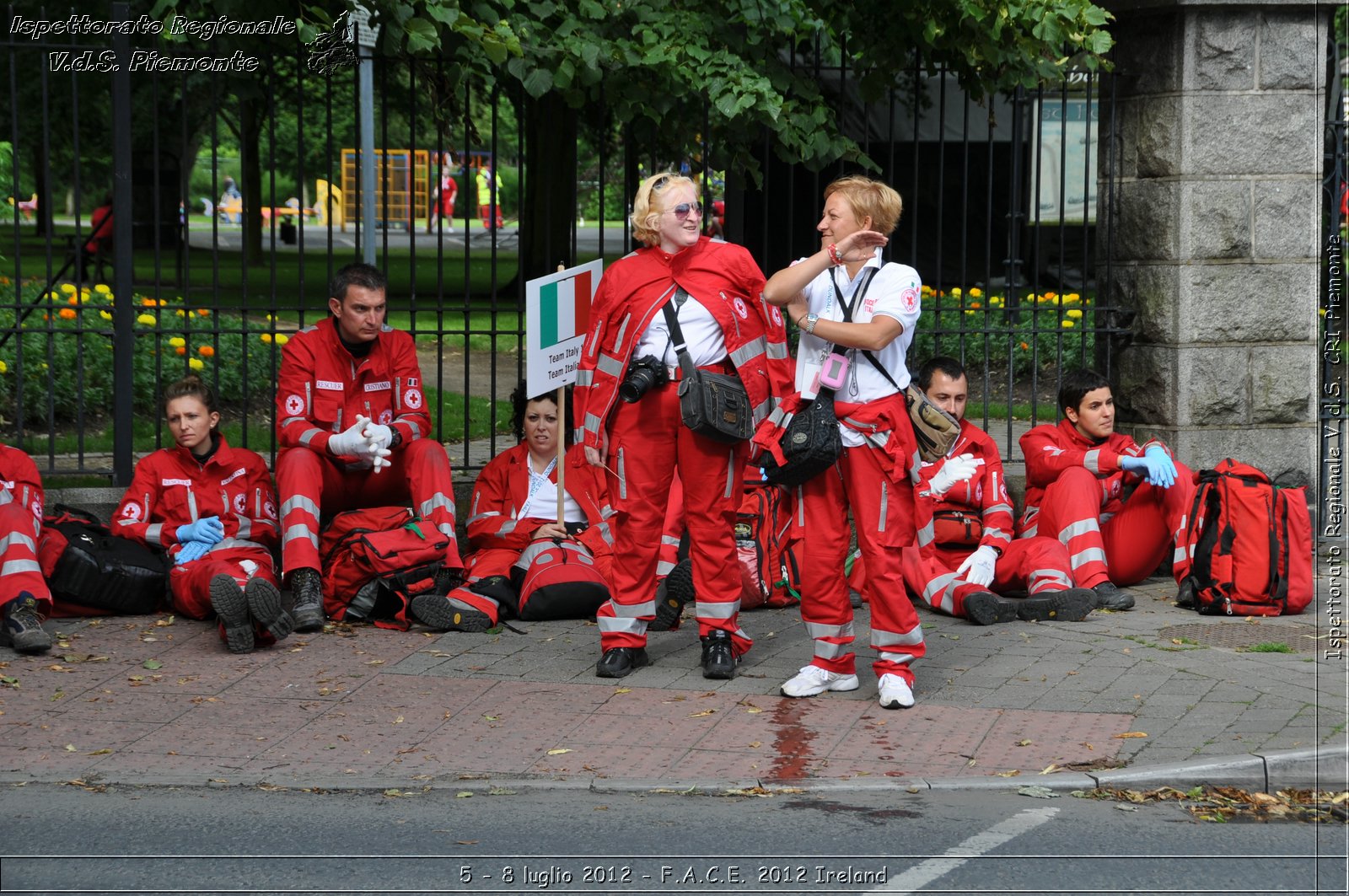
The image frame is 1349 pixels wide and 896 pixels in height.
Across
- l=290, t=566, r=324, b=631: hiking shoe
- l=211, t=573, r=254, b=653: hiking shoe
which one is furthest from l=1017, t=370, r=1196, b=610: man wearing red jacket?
l=211, t=573, r=254, b=653: hiking shoe

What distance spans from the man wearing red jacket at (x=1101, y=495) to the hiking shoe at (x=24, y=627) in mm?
4618

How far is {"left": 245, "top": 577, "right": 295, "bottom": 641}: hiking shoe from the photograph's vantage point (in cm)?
709

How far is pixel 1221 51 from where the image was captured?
8914 mm

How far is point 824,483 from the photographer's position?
646 cm

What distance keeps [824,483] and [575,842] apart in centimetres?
207

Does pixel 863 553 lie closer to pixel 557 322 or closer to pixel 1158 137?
pixel 557 322

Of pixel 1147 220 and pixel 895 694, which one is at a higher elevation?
pixel 1147 220

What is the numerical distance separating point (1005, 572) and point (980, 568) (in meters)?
0.24

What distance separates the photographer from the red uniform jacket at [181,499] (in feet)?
25.8

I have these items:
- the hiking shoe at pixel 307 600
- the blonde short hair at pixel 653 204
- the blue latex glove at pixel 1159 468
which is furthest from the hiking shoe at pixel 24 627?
the blue latex glove at pixel 1159 468

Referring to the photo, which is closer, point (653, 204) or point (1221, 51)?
point (653, 204)

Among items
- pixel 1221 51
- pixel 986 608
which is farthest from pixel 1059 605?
pixel 1221 51

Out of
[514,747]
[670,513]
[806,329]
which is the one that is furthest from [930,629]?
[514,747]

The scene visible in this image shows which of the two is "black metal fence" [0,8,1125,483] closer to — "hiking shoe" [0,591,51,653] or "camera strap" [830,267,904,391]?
"hiking shoe" [0,591,51,653]
